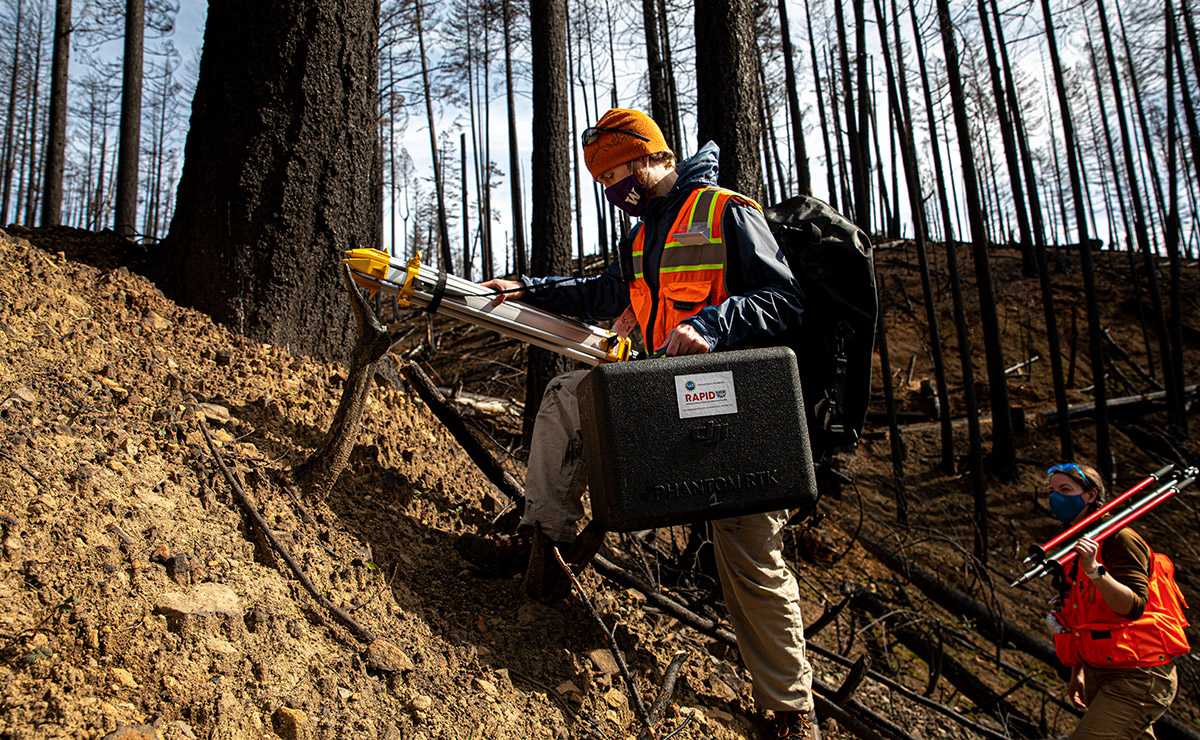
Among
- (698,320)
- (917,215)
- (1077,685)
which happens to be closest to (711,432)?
(698,320)

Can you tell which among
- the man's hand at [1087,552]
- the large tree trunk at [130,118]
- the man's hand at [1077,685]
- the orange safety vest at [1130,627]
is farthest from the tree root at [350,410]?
the large tree trunk at [130,118]

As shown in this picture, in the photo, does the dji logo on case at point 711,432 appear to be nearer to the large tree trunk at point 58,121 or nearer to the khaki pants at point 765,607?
the khaki pants at point 765,607

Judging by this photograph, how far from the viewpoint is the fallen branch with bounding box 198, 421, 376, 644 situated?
2.15 metres

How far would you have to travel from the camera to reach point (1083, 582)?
4.12m

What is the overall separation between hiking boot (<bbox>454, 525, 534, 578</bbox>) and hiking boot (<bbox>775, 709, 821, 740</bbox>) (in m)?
1.21

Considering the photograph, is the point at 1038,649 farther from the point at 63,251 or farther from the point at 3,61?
the point at 3,61

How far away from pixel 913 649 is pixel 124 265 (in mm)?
6897

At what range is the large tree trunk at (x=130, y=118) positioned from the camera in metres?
10.4

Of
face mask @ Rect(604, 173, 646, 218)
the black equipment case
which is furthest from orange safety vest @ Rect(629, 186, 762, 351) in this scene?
the black equipment case

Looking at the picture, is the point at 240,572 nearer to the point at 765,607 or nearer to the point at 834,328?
the point at 765,607

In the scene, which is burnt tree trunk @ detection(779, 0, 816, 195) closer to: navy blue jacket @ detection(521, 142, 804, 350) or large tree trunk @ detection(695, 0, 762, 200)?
large tree trunk @ detection(695, 0, 762, 200)

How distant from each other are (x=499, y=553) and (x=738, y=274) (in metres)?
1.58

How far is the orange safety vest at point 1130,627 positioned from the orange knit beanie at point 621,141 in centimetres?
387

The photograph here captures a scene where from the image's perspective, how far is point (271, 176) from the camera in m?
3.38
